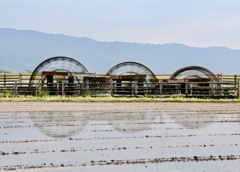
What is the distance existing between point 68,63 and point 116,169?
1203 inches

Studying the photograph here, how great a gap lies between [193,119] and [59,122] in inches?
192

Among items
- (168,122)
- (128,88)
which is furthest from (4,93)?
(168,122)

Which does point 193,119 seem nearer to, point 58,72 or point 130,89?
point 130,89

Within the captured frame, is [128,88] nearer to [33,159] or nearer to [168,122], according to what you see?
[168,122]

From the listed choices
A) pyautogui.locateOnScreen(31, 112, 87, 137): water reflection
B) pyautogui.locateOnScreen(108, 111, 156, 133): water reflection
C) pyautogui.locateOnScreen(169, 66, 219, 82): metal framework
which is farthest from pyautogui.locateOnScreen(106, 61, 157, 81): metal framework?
pyautogui.locateOnScreen(31, 112, 87, 137): water reflection

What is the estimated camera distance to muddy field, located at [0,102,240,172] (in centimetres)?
1003

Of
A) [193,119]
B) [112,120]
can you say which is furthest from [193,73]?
[112,120]

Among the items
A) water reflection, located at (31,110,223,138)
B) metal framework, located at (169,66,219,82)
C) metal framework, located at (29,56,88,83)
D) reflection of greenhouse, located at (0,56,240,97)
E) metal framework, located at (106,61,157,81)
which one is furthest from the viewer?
metal framework, located at (106,61,157,81)

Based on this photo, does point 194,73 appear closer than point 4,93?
No

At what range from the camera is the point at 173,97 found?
1261 inches

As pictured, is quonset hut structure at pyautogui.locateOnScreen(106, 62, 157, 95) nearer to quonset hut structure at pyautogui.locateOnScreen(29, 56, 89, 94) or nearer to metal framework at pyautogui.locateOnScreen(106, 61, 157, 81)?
metal framework at pyautogui.locateOnScreen(106, 61, 157, 81)

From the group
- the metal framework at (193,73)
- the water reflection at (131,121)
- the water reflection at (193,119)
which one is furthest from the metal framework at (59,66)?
the water reflection at (193,119)

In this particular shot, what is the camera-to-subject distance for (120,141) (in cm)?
1329

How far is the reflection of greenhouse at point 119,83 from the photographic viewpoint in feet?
110
